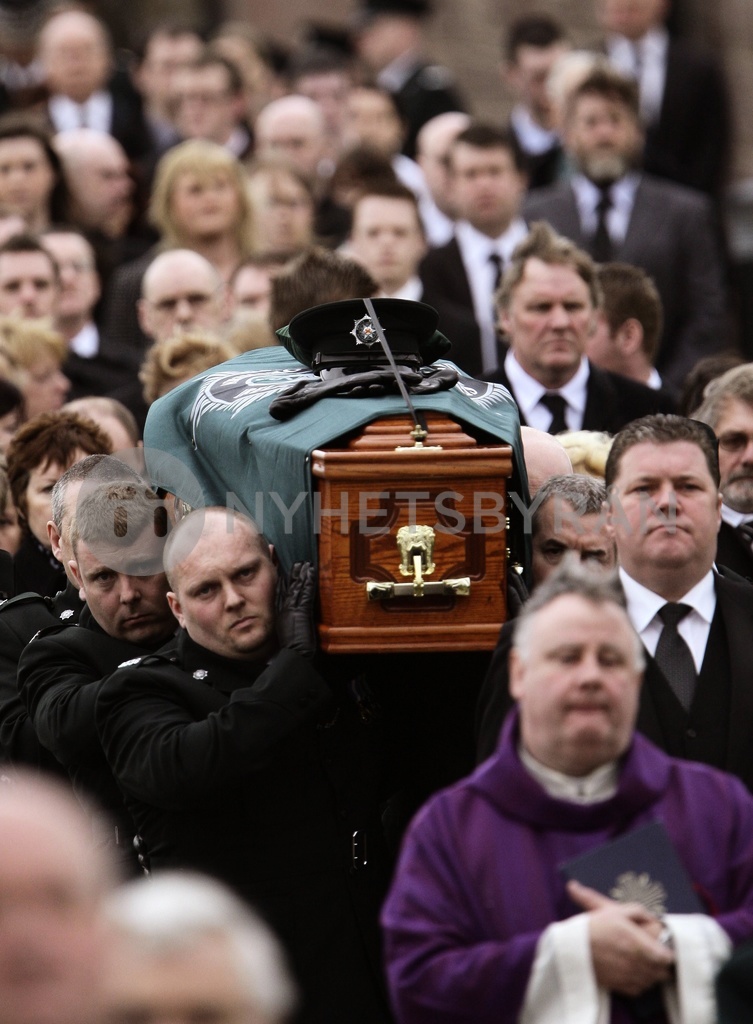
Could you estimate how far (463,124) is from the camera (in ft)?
40.9

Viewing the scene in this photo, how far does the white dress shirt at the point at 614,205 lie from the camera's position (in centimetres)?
1015

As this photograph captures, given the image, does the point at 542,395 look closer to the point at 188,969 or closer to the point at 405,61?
the point at 188,969

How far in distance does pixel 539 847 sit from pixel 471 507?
102cm

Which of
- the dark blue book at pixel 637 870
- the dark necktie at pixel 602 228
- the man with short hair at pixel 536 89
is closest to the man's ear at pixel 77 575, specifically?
the dark blue book at pixel 637 870

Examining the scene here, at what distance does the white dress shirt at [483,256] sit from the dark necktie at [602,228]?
0.34 meters

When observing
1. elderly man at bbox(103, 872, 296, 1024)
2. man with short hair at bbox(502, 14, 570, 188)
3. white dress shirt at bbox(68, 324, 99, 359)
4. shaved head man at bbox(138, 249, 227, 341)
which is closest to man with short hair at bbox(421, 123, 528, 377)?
shaved head man at bbox(138, 249, 227, 341)

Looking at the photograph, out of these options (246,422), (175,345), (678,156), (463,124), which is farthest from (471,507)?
(678,156)

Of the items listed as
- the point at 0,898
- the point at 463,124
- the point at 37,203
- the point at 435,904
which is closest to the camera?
the point at 0,898

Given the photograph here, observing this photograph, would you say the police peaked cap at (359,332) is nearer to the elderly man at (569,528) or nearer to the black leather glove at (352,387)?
the black leather glove at (352,387)

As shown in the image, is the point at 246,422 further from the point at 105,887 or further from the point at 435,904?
the point at 105,887

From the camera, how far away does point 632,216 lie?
10.1 m

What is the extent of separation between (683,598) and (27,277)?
4.77m

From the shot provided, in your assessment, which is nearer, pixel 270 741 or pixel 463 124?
pixel 270 741

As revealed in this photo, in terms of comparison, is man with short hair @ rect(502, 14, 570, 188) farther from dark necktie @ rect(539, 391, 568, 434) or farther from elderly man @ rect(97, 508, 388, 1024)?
elderly man @ rect(97, 508, 388, 1024)
